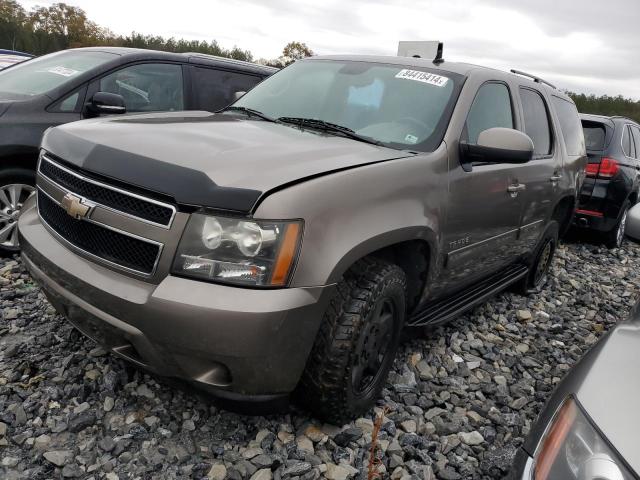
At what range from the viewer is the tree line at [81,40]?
33.0 metres

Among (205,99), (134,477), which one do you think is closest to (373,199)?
(134,477)

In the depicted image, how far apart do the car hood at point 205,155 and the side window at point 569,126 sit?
2640 millimetres

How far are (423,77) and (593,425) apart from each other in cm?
231

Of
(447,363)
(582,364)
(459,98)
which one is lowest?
(447,363)

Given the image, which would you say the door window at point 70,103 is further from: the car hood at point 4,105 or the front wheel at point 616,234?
the front wheel at point 616,234

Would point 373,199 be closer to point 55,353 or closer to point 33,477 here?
point 33,477

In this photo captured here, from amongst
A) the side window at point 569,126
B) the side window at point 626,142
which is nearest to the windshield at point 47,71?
the side window at point 569,126

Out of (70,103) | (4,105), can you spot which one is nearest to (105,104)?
(70,103)

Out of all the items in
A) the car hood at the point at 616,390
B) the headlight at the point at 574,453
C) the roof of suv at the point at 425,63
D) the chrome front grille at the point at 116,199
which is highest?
the roof of suv at the point at 425,63

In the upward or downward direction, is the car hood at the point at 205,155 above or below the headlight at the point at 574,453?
above

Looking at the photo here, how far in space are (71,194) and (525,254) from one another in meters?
3.37

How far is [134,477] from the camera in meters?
2.05

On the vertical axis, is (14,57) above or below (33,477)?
above

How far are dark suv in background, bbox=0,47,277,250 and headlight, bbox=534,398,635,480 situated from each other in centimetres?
365
